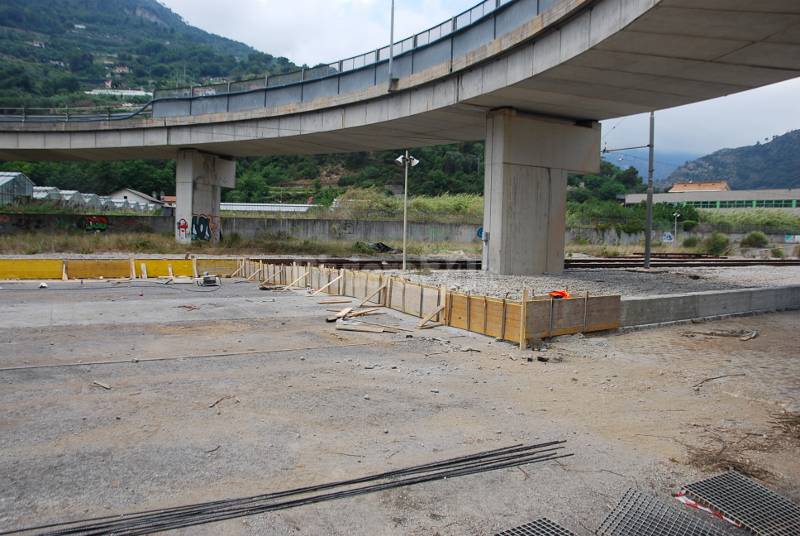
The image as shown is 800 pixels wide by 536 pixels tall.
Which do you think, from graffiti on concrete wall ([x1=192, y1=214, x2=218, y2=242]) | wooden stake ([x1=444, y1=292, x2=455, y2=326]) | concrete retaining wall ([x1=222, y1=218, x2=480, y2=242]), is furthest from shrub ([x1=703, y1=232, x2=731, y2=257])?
wooden stake ([x1=444, y1=292, x2=455, y2=326])

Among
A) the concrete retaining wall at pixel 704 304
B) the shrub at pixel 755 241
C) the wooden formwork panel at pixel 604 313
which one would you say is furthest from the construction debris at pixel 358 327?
the shrub at pixel 755 241

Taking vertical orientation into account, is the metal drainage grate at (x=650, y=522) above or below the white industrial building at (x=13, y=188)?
below

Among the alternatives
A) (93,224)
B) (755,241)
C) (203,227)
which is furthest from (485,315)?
(755,241)

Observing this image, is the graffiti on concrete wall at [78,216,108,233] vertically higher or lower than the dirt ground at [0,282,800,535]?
higher

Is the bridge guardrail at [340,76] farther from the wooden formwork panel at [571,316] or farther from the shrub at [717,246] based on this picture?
the shrub at [717,246]

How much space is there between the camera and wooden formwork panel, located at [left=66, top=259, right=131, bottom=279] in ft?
76.1

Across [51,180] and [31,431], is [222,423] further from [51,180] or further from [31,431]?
[51,180]

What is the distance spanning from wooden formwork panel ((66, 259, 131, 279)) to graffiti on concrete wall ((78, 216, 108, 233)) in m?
19.1

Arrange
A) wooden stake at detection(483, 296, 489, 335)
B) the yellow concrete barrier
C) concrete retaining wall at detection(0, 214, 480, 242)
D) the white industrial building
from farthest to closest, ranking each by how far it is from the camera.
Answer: the white industrial building → concrete retaining wall at detection(0, 214, 480, 242) → the yellow concrete barrier → wooden stake at detection(483, 296, 489, 335)

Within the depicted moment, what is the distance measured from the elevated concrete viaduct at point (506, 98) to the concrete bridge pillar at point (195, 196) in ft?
0.39

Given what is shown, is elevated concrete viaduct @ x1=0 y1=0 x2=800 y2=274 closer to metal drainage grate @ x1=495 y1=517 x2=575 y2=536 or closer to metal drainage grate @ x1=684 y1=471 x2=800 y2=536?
metal drainage grate @ x1=684 y1=471 x2=800 y2=536

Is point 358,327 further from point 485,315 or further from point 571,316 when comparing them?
point 571,316

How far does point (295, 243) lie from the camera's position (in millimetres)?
40094

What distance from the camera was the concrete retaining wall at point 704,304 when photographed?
14.7 m
